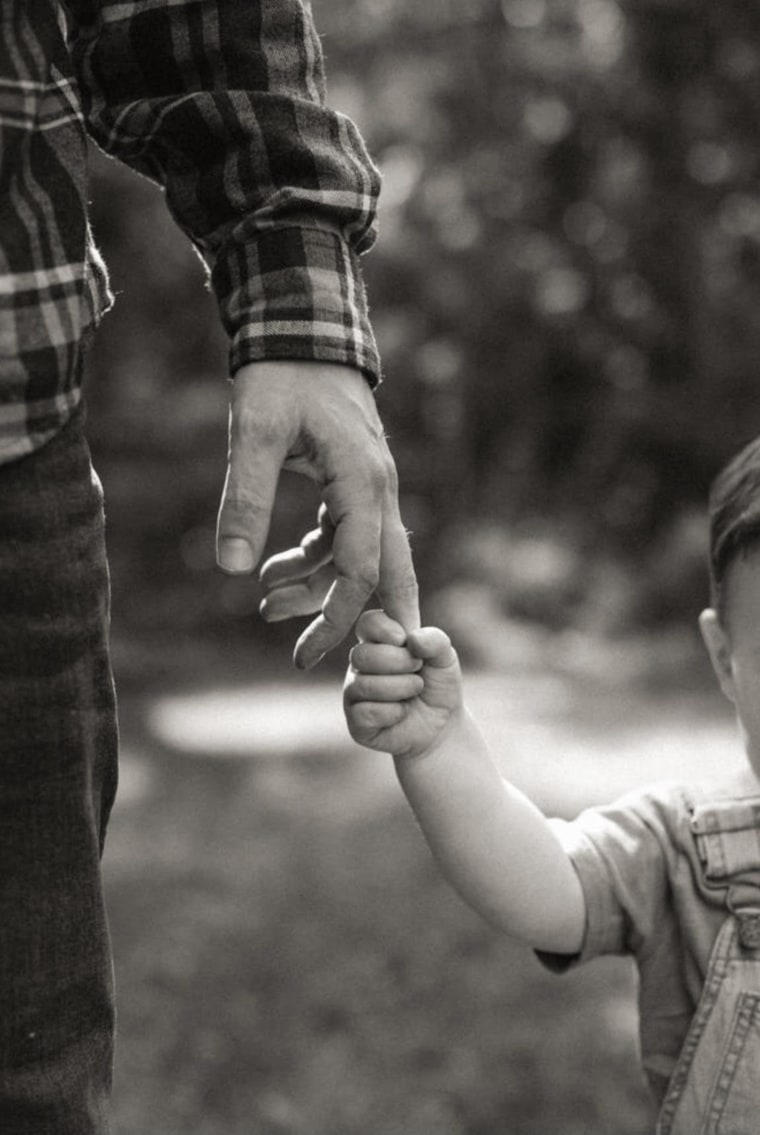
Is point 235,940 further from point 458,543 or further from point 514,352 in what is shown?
point 514,352

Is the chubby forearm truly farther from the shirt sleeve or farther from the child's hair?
the shirt sleeve

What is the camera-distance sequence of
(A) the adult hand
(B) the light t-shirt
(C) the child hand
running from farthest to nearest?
(B) the light t-shirt, (C) the child hand, (A) the adult hand

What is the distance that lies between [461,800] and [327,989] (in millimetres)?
1621

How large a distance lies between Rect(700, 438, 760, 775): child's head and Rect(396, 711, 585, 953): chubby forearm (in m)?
0.28

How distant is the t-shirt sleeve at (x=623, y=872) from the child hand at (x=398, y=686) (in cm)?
24

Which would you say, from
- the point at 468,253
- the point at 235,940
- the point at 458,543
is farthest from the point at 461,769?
the point at 468,253

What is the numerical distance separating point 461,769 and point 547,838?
141 millimetres

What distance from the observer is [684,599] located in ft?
26.1

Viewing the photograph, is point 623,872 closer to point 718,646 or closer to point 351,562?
point 718,646

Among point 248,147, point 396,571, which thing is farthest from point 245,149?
point 396,571

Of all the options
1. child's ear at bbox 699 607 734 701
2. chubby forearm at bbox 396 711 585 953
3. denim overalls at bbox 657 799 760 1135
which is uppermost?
child's ear at bbox 699 607 734 701

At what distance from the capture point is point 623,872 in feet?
5.76

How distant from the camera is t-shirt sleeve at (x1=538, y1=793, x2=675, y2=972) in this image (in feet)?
5.73

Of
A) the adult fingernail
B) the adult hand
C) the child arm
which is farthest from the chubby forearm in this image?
the adult fingernail
